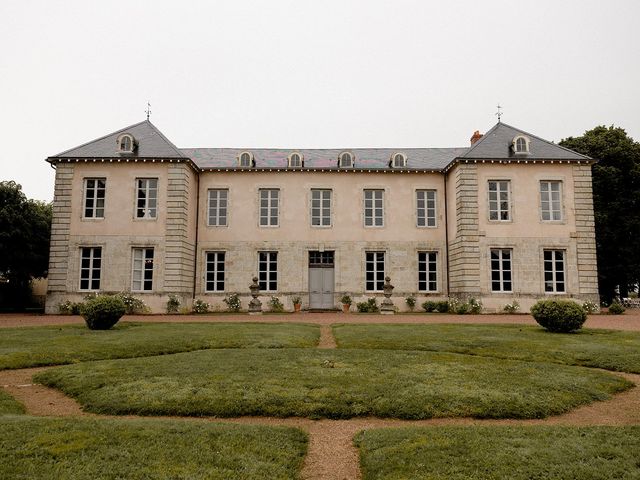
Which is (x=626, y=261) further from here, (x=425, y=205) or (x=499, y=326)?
(x=499, y=326)

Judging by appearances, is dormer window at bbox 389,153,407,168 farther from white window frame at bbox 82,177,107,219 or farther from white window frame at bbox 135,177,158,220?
white window frame at bbox 82,177,107,219

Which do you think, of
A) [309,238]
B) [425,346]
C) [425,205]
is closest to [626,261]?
[425,205]

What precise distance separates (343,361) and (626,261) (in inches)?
994

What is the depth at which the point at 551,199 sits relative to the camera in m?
23.4

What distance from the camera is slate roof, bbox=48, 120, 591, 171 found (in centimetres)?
2334

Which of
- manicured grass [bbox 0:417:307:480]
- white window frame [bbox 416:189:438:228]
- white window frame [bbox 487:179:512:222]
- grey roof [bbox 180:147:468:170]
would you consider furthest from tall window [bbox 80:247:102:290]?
white window frame [bbox 487:179:512:222]

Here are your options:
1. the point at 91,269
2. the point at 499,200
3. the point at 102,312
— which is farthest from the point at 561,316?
the point at 91,269

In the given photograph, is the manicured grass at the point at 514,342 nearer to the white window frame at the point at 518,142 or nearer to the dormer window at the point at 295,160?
the white window frame at the point at 518,142

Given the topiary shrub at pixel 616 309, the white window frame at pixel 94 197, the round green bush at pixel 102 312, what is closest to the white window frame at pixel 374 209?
the topiary shrub at pixel 616 309

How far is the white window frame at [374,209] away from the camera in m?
24.9

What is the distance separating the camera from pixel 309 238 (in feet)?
81.1

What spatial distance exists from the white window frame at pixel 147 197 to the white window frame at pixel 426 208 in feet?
43.5

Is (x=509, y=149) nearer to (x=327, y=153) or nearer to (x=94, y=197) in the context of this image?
Result: (x=327, y=153)

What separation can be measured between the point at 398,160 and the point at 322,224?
209 inches
